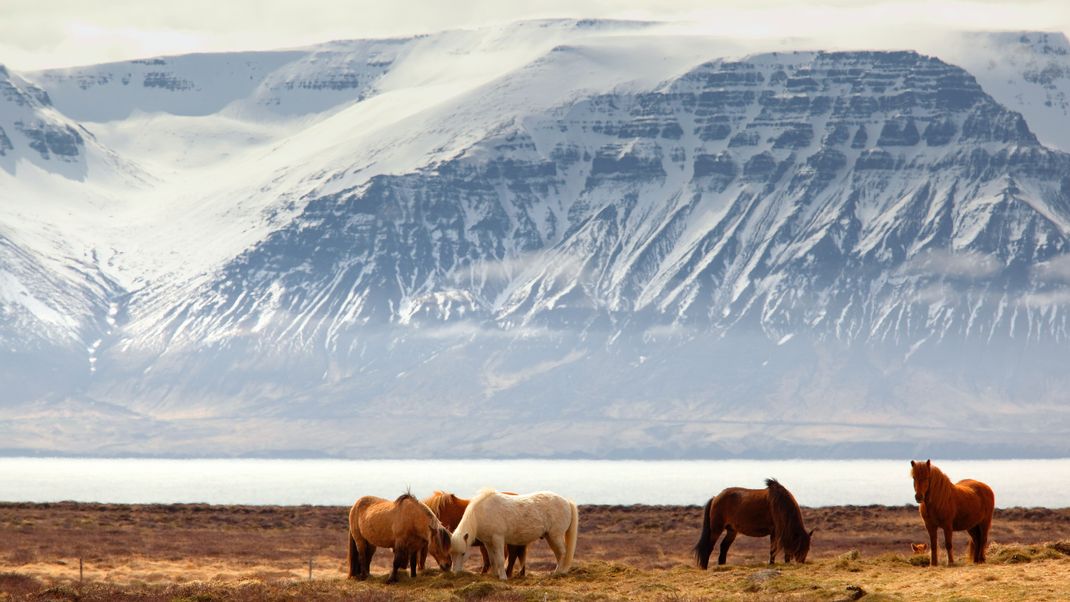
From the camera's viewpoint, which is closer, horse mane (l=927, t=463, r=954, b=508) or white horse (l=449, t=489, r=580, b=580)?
horse mane (l=927, t=463, r=954, b=508)

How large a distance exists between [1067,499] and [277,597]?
15515cm

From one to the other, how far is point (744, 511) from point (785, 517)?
3.91 feet

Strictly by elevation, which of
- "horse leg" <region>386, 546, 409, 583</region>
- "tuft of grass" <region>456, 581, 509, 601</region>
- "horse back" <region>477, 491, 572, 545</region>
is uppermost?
"horse back" <region>477, 491, 572, 545</region>

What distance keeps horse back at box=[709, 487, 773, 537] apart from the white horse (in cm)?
433

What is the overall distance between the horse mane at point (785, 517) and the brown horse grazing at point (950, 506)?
3584 millimetres

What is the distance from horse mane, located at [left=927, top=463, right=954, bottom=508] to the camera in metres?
46.6

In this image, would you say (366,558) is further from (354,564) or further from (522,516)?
(522,516)

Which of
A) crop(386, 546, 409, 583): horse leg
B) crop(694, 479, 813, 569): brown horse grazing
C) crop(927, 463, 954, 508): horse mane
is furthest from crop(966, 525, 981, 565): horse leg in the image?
crop(386, 546, 409, 583): horse leg

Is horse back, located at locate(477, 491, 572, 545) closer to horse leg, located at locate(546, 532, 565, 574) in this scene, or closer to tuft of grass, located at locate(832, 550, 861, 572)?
horse leg, located at locate(546, 532, 565, 574)

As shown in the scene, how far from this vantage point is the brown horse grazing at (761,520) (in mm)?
50219

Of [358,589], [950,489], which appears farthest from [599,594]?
[950,489]

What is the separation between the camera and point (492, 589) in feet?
144

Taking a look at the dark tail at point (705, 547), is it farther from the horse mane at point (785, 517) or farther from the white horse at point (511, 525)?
the white horse at point (511, 525)

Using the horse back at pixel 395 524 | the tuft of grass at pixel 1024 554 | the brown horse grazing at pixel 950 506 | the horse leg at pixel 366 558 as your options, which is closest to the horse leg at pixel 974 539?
the brown horse grazing at pixel 950 506
